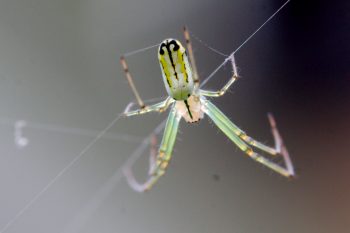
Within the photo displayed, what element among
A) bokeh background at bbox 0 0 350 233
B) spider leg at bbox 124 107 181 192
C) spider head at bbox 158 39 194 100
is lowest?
spider head at bbox 158 39 194 100

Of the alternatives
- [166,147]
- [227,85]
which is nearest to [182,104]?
[227,85]

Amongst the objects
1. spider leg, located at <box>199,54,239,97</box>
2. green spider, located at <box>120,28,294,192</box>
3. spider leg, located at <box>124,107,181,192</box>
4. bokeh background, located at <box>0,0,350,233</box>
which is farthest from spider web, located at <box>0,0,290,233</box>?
spider leg, located at <box>199,54,239,97</box>

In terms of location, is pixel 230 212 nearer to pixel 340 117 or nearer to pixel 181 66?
pixel 340 117

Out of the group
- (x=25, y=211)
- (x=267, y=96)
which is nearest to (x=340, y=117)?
(x=267, y=96)

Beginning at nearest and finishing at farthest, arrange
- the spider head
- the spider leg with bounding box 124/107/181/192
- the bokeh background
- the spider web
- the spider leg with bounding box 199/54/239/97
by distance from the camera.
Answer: the spider head, the spider leg with bounding box 199/54/239/97, the spider leg with bounding box 124/107/181/192, the bokeh background, the spider web

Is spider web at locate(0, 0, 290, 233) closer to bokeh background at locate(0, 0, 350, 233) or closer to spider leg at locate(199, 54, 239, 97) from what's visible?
bokeh background at locate(0, 0, 350, 233)

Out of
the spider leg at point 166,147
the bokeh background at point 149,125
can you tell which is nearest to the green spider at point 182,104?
the spider leg at point 166,147

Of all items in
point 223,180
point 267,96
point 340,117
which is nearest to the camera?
point 340,117

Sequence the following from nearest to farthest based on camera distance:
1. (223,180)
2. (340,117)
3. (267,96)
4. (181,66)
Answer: (181,66), (340,117), (267,96), (223,180)
